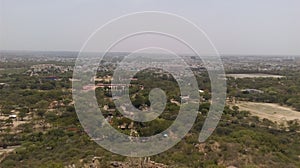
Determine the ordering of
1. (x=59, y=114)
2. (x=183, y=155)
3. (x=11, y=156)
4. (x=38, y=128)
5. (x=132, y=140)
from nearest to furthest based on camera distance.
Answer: (x=132, y=140) < (x=183, y=155) < (x=11, y=156) < (x=38, y=128) < (x=59, y=114)

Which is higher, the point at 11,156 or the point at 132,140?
the point at 132,140

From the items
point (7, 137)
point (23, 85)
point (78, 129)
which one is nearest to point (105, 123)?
point (78, 129)

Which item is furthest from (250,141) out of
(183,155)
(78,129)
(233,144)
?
(78,129)

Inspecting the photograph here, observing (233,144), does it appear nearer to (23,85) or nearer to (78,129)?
(78,129)

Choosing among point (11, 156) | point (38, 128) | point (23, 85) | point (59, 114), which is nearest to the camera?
point (11, 156)

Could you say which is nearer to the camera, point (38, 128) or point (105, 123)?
point (105, 123)

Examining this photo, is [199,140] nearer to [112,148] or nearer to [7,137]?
[112,148]
